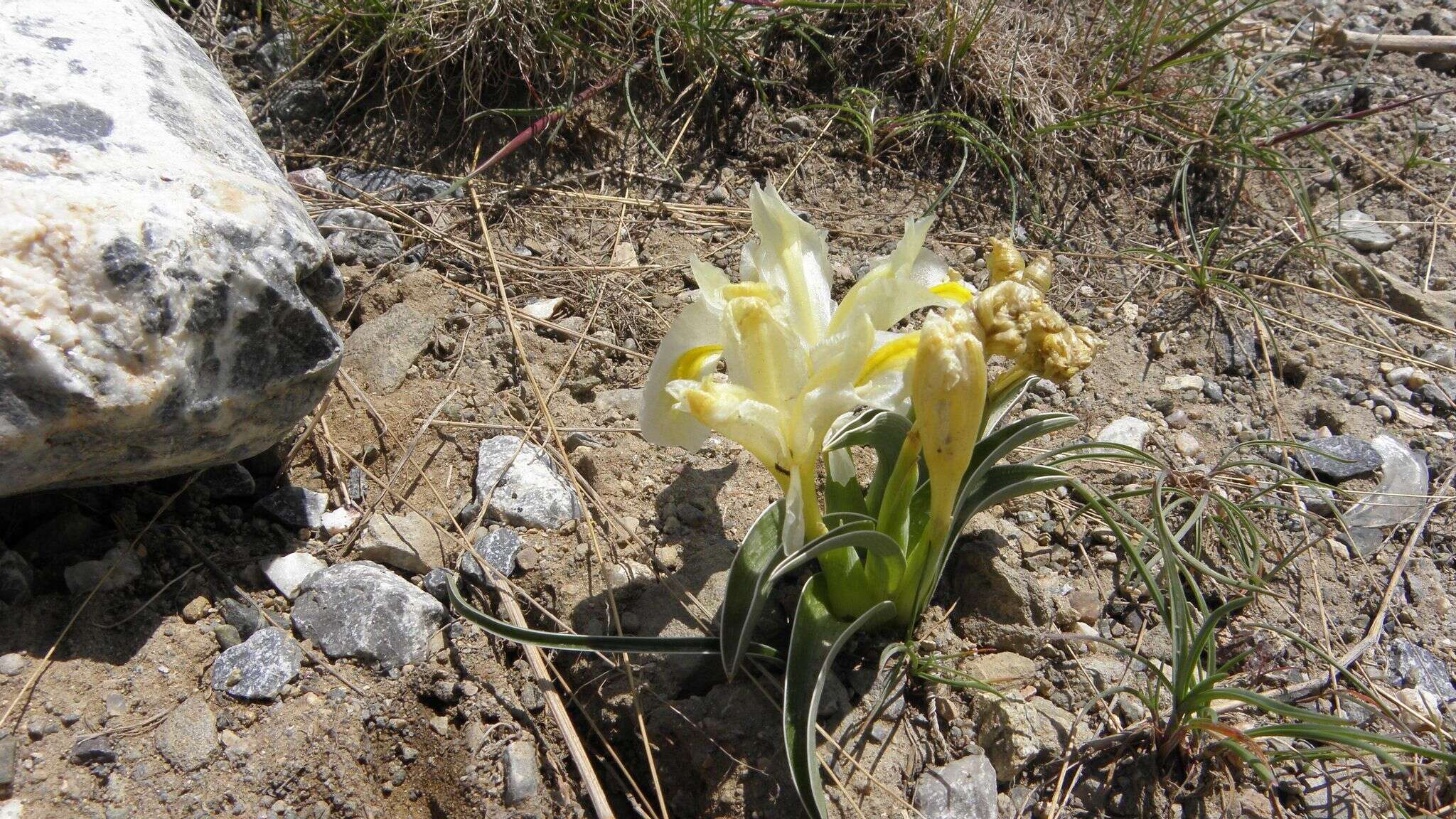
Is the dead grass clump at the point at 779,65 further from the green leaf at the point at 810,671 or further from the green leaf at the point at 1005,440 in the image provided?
the green leaf at the point at 810,671

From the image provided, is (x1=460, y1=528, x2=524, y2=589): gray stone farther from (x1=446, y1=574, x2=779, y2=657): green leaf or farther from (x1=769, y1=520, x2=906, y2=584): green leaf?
(x1=769, y1=520, x2=906, y2=584): green leaf

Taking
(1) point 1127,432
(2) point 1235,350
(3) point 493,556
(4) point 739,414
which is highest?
(4) point 739,414

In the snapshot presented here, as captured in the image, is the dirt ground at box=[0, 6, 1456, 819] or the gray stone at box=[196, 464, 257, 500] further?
the gray stone at box=[196, 464, 257, 500]

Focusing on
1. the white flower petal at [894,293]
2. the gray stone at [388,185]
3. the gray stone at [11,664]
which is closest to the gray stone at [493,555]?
the gray stone at [11,664]

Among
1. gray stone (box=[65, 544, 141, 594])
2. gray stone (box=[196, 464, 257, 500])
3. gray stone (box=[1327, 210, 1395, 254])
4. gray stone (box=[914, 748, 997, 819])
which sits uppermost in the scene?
gray stone (box=[1327, 210, 1395, 254])

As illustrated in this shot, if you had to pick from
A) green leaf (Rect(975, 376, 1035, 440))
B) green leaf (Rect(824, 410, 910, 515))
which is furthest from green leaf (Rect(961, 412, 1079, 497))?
green leaf (Rect(824, 410, 910, 515))

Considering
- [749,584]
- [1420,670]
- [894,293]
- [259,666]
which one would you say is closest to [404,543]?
[259,666]

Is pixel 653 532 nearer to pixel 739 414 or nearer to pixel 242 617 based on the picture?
pixel 739 414
